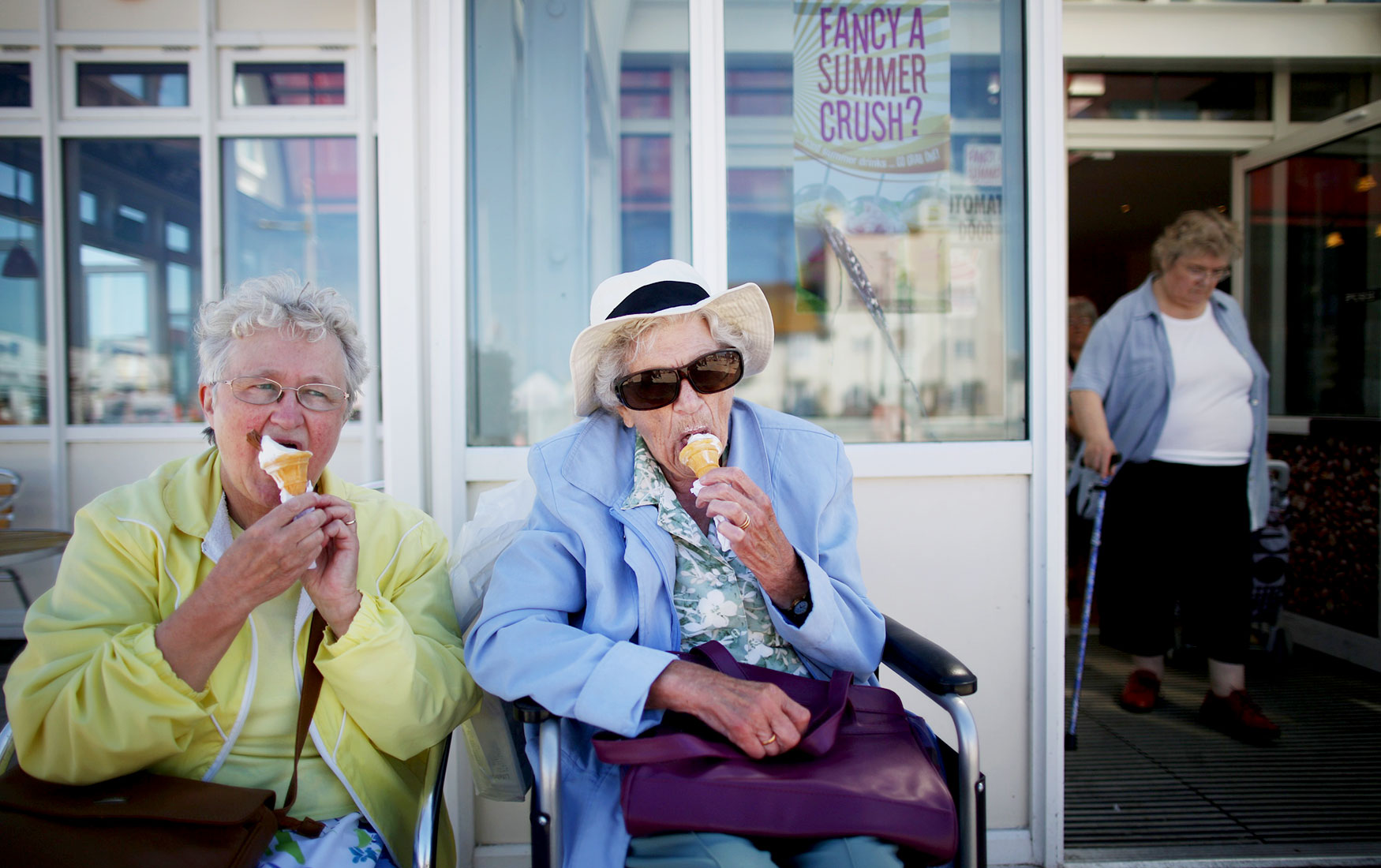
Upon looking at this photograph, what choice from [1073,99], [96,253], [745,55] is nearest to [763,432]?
[745,55]

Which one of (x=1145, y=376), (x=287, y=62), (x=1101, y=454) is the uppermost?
(x=287, y=62)

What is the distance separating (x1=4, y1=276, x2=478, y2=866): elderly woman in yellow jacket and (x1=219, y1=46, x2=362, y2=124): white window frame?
11.5ft

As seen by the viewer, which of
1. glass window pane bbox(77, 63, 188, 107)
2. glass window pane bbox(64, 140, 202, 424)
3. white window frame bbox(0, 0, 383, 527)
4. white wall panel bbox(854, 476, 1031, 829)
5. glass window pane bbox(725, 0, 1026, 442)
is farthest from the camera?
glass window pane bbox(64, 140, 202, 424)

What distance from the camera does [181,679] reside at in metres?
1.36

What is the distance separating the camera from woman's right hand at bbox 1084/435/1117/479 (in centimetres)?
335

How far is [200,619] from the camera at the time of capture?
1.35 metres

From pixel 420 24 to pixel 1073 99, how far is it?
444cm

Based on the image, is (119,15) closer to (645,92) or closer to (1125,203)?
(645,92)

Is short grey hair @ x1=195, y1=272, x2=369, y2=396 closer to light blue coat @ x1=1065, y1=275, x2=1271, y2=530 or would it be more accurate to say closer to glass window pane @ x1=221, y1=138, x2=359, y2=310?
light blue coat @ x1=1065, y1=275, x2=1271, y2=530

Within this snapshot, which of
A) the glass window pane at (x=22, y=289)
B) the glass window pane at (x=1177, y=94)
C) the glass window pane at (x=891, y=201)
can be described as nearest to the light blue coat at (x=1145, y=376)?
the glass window pane at (x=891, y=201)

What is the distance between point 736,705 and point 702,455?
532 mm

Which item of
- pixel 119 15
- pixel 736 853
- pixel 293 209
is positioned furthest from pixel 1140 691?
pixel 119 15

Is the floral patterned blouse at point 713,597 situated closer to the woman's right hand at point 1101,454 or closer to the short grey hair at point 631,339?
the short grey hair at point 631,339

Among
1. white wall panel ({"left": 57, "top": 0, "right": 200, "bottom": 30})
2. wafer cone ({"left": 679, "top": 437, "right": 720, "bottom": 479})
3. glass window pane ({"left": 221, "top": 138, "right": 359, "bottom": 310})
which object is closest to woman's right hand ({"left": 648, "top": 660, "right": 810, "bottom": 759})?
wafer cone ({"left": 679, "top": 437, "right": 720, "bottom": 479})
